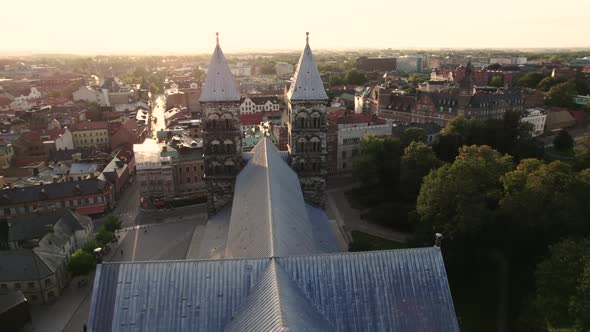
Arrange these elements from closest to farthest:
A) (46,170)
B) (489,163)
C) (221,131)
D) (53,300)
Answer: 1. (53,300)
2. (221,131)
3. (489,163)
4. (46,170)

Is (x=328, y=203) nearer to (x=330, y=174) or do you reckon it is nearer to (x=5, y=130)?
(x=330, y=174)

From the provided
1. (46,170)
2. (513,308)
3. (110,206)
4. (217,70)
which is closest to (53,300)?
(110,206)

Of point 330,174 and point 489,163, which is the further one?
point 330,174

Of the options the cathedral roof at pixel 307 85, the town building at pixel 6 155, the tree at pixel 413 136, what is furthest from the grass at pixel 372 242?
the town building at pixel 6 155

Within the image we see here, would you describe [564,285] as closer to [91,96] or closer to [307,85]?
[307,85]

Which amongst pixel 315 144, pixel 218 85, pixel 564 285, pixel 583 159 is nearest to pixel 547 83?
pixel 583 159

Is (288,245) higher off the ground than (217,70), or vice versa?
(217,70)

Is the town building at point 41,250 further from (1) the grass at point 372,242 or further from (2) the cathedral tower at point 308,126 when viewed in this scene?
(1) the grass at point 372,242
